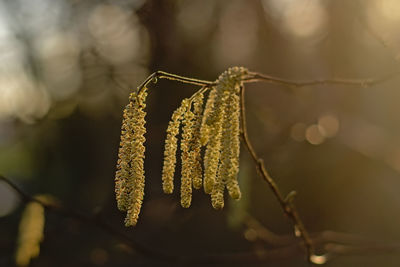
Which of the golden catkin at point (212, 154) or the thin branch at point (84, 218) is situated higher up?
the golden catkin at point (212, 154)

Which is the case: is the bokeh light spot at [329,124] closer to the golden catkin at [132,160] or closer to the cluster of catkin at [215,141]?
the cluster of catkin at [215,141]

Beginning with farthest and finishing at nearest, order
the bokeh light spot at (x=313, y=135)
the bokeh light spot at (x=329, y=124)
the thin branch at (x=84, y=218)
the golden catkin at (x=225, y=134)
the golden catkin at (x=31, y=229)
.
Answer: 1. the bokeh light spot at (x=313, y=135)
2. the bokeh light spot at (x=329, y=124)
3. the golden catkin at (x=31, y=229)
4. the thin branch at (x=84, y=218)
5. the golden catkin at (x=225, y=134)

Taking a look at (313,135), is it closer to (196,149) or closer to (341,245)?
(341,245)

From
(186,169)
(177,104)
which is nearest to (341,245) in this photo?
(186,169)

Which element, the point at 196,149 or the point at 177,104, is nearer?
the point at 196,149

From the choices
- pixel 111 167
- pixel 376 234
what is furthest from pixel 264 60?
pixel 376 234

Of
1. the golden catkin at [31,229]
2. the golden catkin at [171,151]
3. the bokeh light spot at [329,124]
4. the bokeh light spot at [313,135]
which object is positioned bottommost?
the golden catkin at [31,229]

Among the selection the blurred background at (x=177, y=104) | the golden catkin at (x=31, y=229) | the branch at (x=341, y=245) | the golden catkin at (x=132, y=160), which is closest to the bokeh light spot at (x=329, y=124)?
the blurred background at (x=177, y=104)
